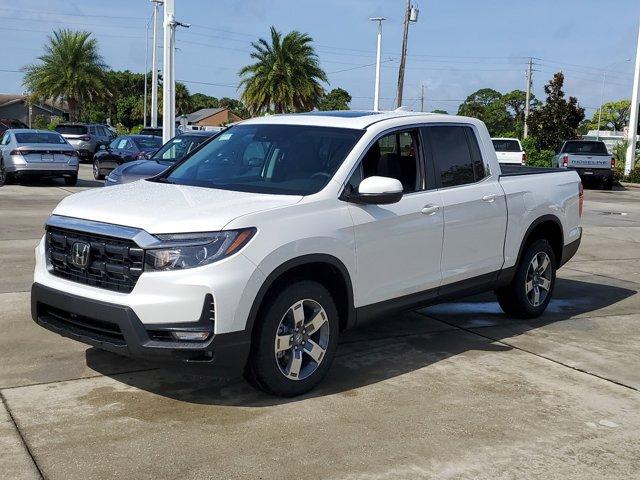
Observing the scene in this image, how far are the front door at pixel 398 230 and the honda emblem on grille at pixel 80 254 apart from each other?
1727 millimetres

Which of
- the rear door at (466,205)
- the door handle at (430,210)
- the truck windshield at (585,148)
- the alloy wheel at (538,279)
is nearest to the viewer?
the door handle at (430,210)

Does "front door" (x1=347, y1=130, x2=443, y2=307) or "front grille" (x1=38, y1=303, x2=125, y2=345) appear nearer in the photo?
"front grille" (x1=38, y1=303, x2=125, y2=345)

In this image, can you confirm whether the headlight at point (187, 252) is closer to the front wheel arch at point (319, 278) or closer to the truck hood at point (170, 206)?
the truck hood at point (170, 206)

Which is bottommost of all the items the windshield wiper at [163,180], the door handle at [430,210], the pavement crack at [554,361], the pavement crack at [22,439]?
the pavement crack at [22,439]

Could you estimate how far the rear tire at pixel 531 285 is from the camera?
721cm

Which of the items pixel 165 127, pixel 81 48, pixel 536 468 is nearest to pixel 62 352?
pixel 536 468

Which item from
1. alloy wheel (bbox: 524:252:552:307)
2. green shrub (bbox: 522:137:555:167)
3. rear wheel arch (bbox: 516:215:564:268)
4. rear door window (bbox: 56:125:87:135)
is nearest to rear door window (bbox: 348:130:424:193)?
rear wheel arch (bbox: 516:215:564:268)

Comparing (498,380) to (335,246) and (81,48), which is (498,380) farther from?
(81,48)

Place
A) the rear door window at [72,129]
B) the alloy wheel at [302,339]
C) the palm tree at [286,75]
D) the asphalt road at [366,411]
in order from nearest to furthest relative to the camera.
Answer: the asphalt road at [366,411]
the alloy wheel at [302,339]
the rear door window at [72,129]
the palm tree at [286,75]

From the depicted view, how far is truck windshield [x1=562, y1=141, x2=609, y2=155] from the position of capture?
27.9m

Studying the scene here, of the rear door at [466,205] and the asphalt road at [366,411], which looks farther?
the rear door at [466,205]

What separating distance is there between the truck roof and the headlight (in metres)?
1.70

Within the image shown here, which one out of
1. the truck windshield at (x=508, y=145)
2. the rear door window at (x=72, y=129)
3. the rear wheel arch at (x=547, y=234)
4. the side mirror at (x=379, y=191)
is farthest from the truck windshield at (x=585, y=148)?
the side mirror at (x=379, y=191)

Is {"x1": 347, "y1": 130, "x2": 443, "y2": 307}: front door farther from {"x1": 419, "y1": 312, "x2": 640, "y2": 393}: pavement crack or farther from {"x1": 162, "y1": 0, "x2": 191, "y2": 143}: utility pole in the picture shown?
{"x1": 162, "y1": 0, "x2": 191, "y2": 143}: utility pole
